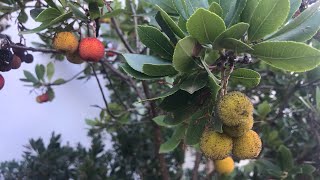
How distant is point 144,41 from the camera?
861 millimetres

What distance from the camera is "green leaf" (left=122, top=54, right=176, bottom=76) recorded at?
2.57ft

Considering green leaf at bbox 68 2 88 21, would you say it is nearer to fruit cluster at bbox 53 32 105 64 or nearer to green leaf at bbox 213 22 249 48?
fruit cluster at bbox 53 32 105 64

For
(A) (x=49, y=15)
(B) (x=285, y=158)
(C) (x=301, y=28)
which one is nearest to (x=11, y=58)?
(A) (x=49, y=15)

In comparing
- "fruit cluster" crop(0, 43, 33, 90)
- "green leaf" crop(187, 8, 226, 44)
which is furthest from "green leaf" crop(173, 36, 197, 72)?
"fruit cluster" crop(0, 43, 33, 90)

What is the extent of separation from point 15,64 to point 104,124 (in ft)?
3.27

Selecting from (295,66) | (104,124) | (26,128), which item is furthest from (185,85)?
(26,128)

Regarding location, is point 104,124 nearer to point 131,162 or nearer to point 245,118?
point 131,162

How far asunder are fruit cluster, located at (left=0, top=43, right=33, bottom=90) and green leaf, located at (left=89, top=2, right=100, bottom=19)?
246mm

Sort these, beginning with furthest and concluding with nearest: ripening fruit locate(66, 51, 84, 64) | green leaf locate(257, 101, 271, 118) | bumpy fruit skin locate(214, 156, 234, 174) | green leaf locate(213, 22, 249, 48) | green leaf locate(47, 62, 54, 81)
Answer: green leaf locate(47, 62, 54, 81) < green leaf locate(257, 101, 271, 118) < bumpy fruit skin locate(214, 156, 234, 174) < ripening fruit locate(66, 51, 84, 64) < green leaf locate(213, 22, 249, 48)

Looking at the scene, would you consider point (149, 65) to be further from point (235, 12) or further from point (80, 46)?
point (80, 46)

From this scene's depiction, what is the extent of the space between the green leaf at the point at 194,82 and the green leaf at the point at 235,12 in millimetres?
125

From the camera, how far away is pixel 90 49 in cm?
108

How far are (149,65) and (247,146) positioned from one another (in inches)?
10.1

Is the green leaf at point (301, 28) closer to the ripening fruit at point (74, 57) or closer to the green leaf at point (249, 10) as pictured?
the green leaf at point (249, 10)
